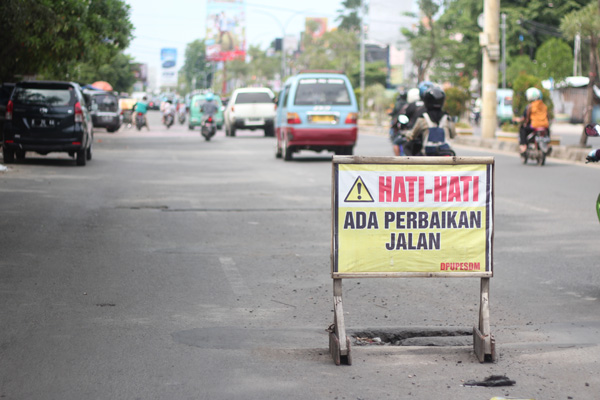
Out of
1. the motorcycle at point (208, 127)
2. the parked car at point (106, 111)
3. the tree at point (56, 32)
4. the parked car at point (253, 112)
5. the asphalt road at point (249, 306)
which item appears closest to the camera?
the asphalt road at point (249, 306)

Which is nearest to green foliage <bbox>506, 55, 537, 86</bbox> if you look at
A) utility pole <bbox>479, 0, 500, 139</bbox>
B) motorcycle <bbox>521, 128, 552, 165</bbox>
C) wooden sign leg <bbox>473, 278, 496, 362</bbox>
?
utility pole <bbox>479, 0, 500, 139</bbox>

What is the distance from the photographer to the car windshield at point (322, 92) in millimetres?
23297

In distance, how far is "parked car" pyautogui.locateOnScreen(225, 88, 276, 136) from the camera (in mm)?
39562

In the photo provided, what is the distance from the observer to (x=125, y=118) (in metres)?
59.1

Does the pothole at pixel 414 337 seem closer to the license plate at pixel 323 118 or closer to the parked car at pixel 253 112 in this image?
the license plate at pixel 323 118

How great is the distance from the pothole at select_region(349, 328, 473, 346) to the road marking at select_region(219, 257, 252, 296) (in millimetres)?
1556

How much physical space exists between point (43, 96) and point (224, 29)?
135744 mm

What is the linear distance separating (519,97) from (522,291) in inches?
1052

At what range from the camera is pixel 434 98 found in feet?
42.0

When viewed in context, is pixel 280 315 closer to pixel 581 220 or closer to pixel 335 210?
pixel 335 210

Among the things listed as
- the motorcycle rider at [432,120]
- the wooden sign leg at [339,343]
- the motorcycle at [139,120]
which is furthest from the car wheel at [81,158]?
the motorcycle at [139,120]

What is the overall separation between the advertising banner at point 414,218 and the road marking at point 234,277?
2075mm

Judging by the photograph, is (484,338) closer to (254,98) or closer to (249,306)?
(249,306)

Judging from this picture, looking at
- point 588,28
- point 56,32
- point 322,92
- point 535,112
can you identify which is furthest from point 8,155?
point 588,28
